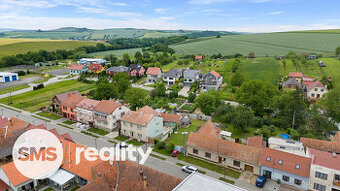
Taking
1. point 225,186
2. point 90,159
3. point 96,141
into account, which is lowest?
point 96,141

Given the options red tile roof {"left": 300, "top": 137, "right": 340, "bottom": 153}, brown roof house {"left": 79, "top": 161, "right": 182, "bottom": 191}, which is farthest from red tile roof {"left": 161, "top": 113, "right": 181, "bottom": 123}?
brown roof house {"left": 79, "top": 161, "right": 182, "bottom": 191}

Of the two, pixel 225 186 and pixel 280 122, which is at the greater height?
pixel 225 186

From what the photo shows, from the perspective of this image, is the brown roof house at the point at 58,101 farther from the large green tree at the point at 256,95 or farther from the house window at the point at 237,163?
the large green tree at the point at 256,95

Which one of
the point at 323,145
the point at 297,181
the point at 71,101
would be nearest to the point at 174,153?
the point at 297,181

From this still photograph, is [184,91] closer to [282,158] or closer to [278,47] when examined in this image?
[282,158]

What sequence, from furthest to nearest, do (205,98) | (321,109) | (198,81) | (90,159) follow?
(198,81) → (205,98) → (321,109) → (90,159)

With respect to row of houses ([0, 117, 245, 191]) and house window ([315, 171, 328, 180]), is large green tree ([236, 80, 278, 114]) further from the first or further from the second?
row of houses ([0, 117, 245, 191])

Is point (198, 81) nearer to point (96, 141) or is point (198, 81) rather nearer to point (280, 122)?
point (280, 122)

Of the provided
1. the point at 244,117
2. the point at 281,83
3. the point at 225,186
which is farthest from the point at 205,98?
the point at 281,83

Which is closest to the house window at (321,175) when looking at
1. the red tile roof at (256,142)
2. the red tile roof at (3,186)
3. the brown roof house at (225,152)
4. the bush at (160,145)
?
the brown roof house at (225,152)
